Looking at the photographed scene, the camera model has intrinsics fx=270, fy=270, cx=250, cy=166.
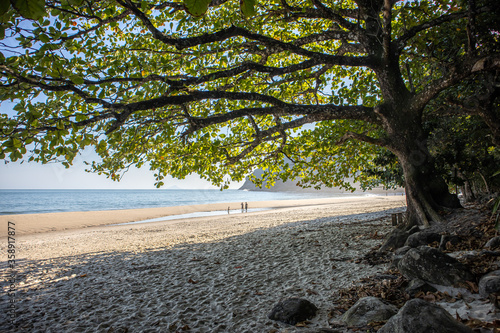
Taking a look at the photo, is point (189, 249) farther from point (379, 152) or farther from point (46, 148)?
point (379, 152)

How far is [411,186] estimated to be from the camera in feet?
24.8

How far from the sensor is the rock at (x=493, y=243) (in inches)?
192

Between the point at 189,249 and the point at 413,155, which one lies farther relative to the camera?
the point at 189,249

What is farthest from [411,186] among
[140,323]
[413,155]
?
[140,323]

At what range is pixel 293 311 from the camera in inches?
166

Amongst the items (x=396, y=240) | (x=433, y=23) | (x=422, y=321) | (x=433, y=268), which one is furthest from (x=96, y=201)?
(x=422, y=321)

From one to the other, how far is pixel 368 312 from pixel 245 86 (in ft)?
24.6

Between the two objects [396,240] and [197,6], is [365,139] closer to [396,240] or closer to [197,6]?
[396,240]

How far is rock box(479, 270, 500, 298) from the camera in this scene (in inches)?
138

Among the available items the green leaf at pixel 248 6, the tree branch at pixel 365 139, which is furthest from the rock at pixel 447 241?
the green leaf at pixel 248 6

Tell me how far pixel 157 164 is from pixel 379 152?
8889 millimetres

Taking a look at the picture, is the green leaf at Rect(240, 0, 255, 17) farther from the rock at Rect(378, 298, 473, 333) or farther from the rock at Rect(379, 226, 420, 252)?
the rock at Rect(379, 226, 420, 252)

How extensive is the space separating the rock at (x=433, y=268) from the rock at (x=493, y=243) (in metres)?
1.28

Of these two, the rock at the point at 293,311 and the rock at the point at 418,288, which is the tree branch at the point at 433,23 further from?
the rock at the point at 293,311
